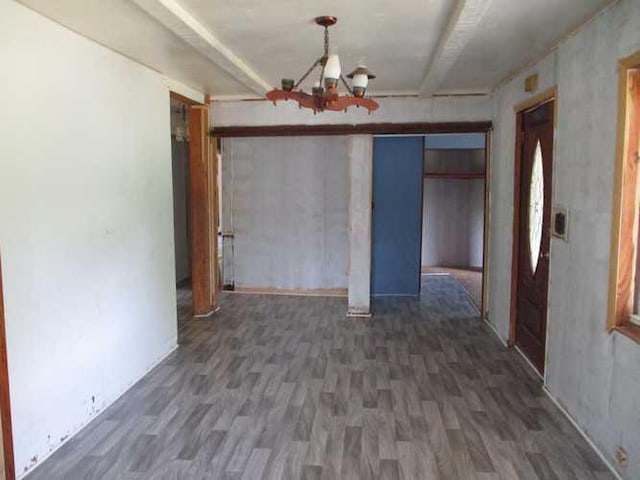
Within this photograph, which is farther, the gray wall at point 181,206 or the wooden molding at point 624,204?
the gray wall at point 181,206

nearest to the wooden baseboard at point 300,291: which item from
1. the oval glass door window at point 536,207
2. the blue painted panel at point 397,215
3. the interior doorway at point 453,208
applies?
the blue painted panel at point 397,215

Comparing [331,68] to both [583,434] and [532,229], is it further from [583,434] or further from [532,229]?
[583,434]

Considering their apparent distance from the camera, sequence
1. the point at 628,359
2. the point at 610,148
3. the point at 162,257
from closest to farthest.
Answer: the point at 628,359, the point at 610,148, the point at 162,257

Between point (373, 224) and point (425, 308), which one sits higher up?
point (373, 224)

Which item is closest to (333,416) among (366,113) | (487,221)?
(487,221)

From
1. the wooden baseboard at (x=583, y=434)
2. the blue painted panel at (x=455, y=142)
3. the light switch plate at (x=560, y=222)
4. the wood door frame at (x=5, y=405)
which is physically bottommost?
the wooden baseboard at (x=583, y=434)

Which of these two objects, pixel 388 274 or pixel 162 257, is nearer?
pixel 162 257

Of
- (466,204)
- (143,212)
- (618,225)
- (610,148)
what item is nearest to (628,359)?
(618,225)

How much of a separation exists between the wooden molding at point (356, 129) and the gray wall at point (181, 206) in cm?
213

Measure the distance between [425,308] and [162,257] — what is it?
11.1ft

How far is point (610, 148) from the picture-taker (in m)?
2.81

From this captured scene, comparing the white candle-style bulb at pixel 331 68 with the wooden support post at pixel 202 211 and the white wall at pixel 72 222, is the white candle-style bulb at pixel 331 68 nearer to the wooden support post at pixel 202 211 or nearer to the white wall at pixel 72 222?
the white wall at pixel 72 222

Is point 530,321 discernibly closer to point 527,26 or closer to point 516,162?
point 516,162

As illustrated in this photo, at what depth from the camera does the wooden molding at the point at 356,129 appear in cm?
566
